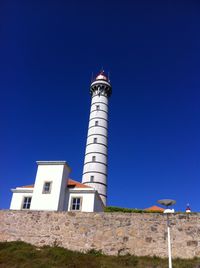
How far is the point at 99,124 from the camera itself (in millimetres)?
34688

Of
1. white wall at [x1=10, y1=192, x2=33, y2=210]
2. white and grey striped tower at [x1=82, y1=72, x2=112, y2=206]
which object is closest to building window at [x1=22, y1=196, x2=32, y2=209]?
white wall at [x1=10, y1=192, x2=33, y2=210]

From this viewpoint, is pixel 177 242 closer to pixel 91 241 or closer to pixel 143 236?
pixel 143 236

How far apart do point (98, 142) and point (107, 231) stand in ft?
59.8

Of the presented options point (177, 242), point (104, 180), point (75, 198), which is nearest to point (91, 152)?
point (104, 180)

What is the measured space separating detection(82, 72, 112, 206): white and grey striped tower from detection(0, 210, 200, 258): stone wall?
13.9 meters

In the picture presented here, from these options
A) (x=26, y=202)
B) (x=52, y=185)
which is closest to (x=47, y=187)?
(x=52, y=185)

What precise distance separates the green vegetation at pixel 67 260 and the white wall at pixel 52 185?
5.62m

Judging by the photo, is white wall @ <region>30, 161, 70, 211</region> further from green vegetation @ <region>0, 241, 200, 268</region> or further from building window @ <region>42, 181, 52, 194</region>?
green vegetation @ <region>0, 241, 200, 268</region>

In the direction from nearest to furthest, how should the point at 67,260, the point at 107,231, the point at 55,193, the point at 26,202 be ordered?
1. the point at 67,260
2. the point at 107,231
3. the point at 55,193
4. the point at 26,202

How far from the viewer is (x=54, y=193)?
20.8 m

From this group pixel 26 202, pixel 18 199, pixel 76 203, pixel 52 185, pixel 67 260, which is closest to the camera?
pixel 67 260

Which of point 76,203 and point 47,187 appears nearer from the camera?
point 47,187

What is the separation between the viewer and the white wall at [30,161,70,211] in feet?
67.5

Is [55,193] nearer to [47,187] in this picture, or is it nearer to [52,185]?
[52,185]
